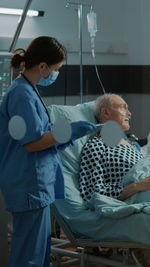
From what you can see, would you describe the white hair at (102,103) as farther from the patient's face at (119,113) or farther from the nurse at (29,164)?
the nurse at (29,164)

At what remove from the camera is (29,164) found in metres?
1.68

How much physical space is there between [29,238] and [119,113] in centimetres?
85

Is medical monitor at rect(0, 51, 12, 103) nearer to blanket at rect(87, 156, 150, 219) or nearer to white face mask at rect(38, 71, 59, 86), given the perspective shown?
white face mask at rect(38, 71, 59, 86)

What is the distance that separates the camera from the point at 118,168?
2.20 meters

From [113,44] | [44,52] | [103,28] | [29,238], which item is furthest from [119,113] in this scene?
[113,44]

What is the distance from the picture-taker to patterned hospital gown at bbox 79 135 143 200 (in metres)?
2.14

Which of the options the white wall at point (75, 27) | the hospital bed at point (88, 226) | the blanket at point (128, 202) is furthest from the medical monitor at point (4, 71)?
the white wall at point (75, 27)

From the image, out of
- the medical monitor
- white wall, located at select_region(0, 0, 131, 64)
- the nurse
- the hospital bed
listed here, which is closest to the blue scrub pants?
the nurse

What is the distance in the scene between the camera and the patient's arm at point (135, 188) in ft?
6.69

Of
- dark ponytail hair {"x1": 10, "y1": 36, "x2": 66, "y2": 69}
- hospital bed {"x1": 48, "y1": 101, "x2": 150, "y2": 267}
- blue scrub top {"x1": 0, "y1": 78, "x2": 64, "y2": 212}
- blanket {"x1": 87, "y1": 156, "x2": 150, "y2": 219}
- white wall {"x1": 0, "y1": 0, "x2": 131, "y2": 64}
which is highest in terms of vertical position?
white wall {"x1": 0, "y1": 0, "x2": 131, "y2": 64}

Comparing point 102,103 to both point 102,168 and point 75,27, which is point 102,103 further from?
point 75,27

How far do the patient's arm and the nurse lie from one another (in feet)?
1.49

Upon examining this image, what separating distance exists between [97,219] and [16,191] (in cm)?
41

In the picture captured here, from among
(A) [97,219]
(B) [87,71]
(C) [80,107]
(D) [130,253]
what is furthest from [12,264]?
(B) [87,71]
